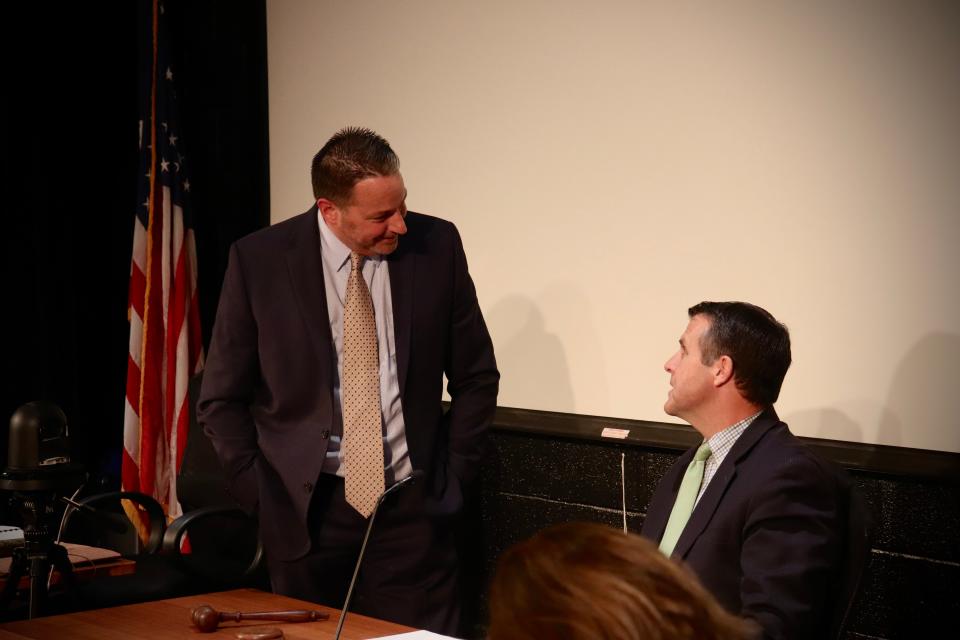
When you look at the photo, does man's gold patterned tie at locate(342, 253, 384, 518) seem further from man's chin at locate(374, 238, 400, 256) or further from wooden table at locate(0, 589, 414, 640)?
wooden table at locate(0, 589, 414, 640)

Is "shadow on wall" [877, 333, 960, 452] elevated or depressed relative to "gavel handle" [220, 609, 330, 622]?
elevated

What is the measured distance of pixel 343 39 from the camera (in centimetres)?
417

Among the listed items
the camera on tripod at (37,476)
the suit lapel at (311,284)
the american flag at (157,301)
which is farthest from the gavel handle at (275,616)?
the american flag at (157,301)

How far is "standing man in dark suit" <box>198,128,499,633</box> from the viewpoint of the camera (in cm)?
256

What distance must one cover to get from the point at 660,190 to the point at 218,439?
1553 mm

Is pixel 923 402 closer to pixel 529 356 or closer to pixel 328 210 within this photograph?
pixel 529 356

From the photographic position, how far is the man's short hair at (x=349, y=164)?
255 cm

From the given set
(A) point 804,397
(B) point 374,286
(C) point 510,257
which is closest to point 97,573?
(B) point 374,286

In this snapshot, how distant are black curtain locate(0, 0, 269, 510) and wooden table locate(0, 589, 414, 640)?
2.28 meters

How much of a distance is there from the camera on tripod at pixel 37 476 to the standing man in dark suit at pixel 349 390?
58 centimetres

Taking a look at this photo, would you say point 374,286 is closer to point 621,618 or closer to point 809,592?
point 809,592

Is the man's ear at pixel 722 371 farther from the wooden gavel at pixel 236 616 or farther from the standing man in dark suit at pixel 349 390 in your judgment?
the wooden gavel at pixel 236 616

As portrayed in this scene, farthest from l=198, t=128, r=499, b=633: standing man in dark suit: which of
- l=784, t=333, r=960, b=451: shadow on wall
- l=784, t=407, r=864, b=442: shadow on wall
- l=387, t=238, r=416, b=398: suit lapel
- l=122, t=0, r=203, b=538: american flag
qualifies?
l=122, t=0, r=203, b=538: american flag

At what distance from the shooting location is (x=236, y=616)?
1.98 meters
